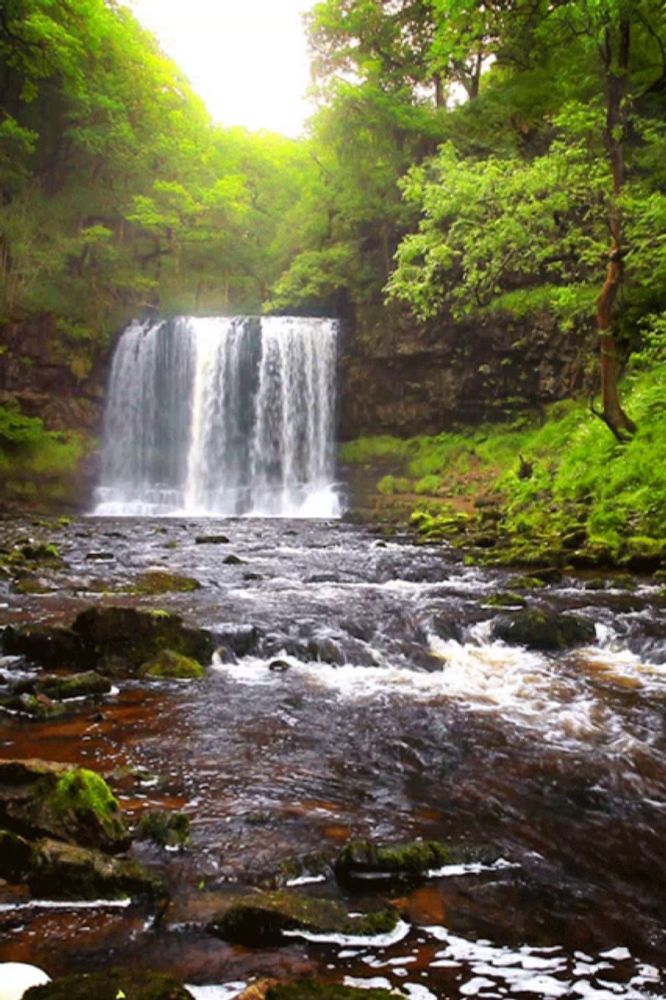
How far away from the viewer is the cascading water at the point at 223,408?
25.7 metres

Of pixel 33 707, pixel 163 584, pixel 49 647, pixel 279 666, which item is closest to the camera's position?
pixel 33 707

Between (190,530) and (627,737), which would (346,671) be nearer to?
(627,737)

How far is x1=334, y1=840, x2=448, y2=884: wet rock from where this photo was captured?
271 centimetres

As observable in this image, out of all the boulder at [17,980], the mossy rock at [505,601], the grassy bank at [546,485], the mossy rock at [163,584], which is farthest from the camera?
the grassy bank at [546,485]

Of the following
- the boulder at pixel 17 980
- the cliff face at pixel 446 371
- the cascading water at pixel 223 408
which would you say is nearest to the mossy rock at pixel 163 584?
the boulder at pixel 17 980

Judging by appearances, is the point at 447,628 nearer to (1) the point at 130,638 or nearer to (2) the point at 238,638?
(2) the point at 238,638

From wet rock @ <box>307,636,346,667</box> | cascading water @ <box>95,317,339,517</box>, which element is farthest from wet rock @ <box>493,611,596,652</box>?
cascading water @ <box>95,317,339,517</box>

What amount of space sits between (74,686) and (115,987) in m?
3.29

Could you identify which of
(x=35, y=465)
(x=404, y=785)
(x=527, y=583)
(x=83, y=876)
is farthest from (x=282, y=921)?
(x=35, y=465)

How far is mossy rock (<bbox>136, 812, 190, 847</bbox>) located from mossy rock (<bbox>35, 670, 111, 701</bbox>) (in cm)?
207

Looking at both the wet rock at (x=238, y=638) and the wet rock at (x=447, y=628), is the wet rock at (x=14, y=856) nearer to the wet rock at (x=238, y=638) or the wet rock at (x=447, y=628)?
the wet rock at (x=238, y=638)

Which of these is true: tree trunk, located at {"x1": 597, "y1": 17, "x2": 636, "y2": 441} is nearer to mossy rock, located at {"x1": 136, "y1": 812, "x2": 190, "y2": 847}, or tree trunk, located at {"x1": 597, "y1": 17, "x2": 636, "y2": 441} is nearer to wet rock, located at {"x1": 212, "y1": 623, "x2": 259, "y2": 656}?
wet rock, located at {"x1": 212, "y1": 623, "x2": 259, "y2": 656}

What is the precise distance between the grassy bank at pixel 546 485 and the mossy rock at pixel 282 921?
929 cm

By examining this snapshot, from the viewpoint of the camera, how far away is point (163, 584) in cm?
934
